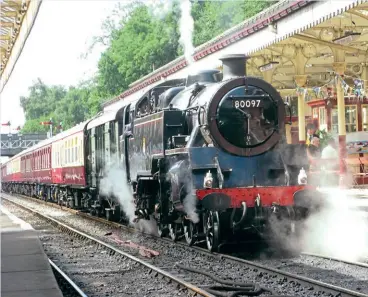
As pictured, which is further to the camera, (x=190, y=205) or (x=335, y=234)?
(x=335, y=234)

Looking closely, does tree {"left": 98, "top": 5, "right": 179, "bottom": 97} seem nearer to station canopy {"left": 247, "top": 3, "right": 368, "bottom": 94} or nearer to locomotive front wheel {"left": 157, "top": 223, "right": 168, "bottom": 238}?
station canopy {"left": 247, "top": 3, "right": 368, "bottom": 94}

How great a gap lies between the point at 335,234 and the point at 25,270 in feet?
20.2

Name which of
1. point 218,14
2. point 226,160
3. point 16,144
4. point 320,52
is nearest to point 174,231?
point 226,160

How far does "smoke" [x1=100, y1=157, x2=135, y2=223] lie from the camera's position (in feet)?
49.0

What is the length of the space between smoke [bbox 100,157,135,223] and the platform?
2.86 metres

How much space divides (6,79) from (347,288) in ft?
63.0

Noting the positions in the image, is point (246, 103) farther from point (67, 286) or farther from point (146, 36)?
point (146, 36)

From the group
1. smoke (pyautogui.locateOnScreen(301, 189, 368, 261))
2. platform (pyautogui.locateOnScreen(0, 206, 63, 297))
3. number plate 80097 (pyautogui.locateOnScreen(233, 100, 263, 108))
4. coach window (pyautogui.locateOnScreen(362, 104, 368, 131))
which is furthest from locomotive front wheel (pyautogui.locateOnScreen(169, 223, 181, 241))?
coach window (pyautogui.locateOnScreen(362, 104, 368, 131))

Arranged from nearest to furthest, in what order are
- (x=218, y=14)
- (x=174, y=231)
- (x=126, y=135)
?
(x=174, y=231) < (x=126, y=135) < (x=218, y=14)

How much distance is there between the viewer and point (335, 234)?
41.1ft

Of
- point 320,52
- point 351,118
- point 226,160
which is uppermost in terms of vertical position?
point 320,52

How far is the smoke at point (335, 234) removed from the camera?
10845 mm

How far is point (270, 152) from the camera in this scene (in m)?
11.0

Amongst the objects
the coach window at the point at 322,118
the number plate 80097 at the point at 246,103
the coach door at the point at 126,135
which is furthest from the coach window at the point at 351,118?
the number plate 80097 at the point at 246,103
